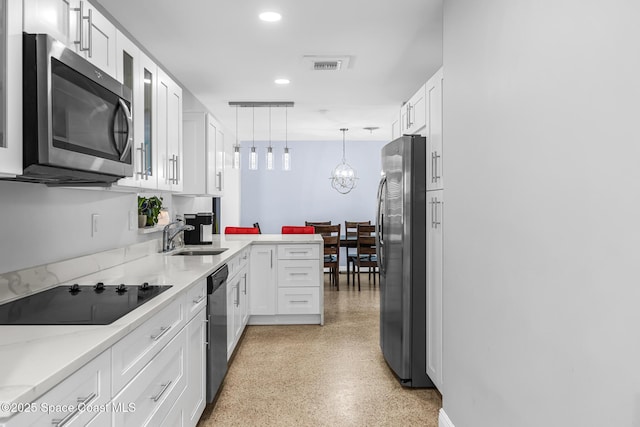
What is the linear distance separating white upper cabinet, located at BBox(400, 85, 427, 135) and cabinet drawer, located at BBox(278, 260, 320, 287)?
181 centimetres

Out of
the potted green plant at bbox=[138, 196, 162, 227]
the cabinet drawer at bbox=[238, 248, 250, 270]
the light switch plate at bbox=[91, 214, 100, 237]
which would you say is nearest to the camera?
the light switch plate at bbox=[91, 214, 100, 237]

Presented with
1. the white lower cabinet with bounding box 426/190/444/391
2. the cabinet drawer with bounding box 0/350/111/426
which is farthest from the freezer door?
the cabinet drawer with bounding box 0/350/111/426

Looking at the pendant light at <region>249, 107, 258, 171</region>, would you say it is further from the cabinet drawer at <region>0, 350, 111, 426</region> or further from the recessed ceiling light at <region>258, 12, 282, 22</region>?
the cabinet drawer at <region>0, 350, 111, 426</region>

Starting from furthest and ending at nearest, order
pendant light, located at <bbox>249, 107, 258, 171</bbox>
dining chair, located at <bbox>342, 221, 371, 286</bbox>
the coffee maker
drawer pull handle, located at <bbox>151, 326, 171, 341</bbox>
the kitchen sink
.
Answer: dining chair, located at <bbox>342, 221, 371, 286</bbox>, pendant light, located at <bbox>249, 107, 258, 171</bbox>, the coffee maker, the kitchen sink, drawer pull handle, located at <bbox>151, 326, 171, 341</bbox>

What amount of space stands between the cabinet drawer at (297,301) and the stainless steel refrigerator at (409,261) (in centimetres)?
161

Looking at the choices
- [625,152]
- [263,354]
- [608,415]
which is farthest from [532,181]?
[263,354]

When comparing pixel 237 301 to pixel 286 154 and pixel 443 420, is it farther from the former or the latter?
pixel 286 154

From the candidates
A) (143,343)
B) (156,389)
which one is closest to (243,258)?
(156,389)

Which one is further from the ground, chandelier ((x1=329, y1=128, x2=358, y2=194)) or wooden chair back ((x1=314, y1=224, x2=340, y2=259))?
chandelier ((x1=329, y1=128, x2=358, y2=194))

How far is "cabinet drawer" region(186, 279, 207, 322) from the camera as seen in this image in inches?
87.7

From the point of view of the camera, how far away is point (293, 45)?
135 inches

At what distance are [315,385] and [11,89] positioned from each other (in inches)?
101

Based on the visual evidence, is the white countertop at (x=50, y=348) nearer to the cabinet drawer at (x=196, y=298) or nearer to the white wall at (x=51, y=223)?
the cabinet drawer at (x=196, y=298)

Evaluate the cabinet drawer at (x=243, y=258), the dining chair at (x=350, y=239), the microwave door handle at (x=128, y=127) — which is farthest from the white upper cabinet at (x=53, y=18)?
the dining chair at (x=350, y=239)
